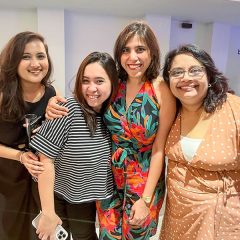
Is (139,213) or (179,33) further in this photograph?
(179,33)

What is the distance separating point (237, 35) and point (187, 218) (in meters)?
4.45

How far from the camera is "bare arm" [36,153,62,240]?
1.11 meters

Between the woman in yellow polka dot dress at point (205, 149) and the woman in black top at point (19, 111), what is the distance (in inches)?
27.2

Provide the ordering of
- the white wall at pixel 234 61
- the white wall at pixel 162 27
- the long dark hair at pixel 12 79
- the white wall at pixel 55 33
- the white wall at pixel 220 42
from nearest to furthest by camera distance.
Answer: the long dark hair at pixel 12 79, the white wall at pixel 55 33, the white wall at pixel 162 27, the white wall at pixel 220 42, the white wall at pixel 234 61

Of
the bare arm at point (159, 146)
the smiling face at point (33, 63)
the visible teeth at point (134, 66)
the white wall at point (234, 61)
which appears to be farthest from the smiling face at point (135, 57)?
the white wall at point (234, 61)

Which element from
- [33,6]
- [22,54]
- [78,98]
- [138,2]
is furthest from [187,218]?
[33,6]

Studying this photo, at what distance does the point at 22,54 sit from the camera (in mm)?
1301

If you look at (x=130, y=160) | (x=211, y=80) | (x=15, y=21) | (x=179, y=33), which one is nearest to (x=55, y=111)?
(x=130, y=160)

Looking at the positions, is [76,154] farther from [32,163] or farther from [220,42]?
[220,42]

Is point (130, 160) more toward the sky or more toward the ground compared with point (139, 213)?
more toward the sky

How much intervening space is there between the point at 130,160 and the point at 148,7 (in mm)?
2598

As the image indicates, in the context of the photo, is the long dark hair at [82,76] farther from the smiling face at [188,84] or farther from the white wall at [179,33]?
the white wall at [179,33]

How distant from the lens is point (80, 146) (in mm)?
1135

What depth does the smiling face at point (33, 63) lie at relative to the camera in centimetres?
131
